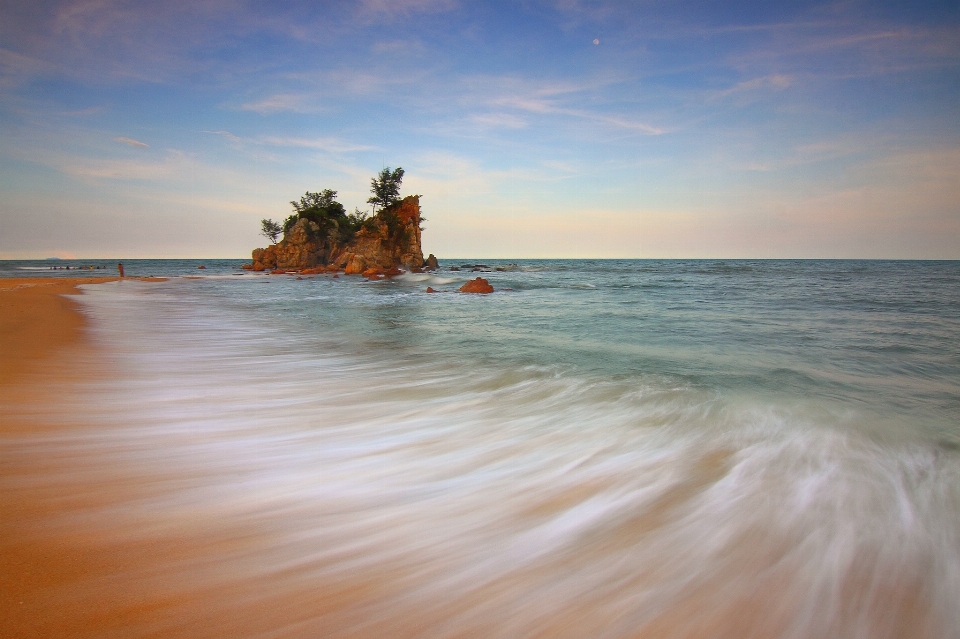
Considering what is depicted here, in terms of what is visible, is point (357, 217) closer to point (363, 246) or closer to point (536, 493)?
point (363, 246)

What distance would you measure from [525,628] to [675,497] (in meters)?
1.49

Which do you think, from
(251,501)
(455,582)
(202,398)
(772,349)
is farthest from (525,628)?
(772,349)

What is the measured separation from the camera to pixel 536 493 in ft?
8.59

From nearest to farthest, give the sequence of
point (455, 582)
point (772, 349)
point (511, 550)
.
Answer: point (455, 582)
point (511, 550)
point (772, 349)

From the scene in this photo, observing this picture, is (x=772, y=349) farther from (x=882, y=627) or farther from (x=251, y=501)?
(x=251, y=501)

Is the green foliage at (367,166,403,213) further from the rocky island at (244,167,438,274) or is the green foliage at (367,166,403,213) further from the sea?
the sea

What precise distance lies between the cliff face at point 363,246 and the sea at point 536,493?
133 feet

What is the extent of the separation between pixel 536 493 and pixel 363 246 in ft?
151

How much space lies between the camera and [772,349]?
705 cm

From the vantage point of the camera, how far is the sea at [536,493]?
1665mm

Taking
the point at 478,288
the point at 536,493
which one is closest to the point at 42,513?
the point at 536,493

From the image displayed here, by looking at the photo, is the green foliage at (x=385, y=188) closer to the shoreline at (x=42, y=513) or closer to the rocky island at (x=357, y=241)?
the rocky island at (x=357, y=241)

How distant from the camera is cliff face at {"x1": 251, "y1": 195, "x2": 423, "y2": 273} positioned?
4509 cm

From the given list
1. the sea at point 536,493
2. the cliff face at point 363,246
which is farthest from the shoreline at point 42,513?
the cliff face at point 363,246
